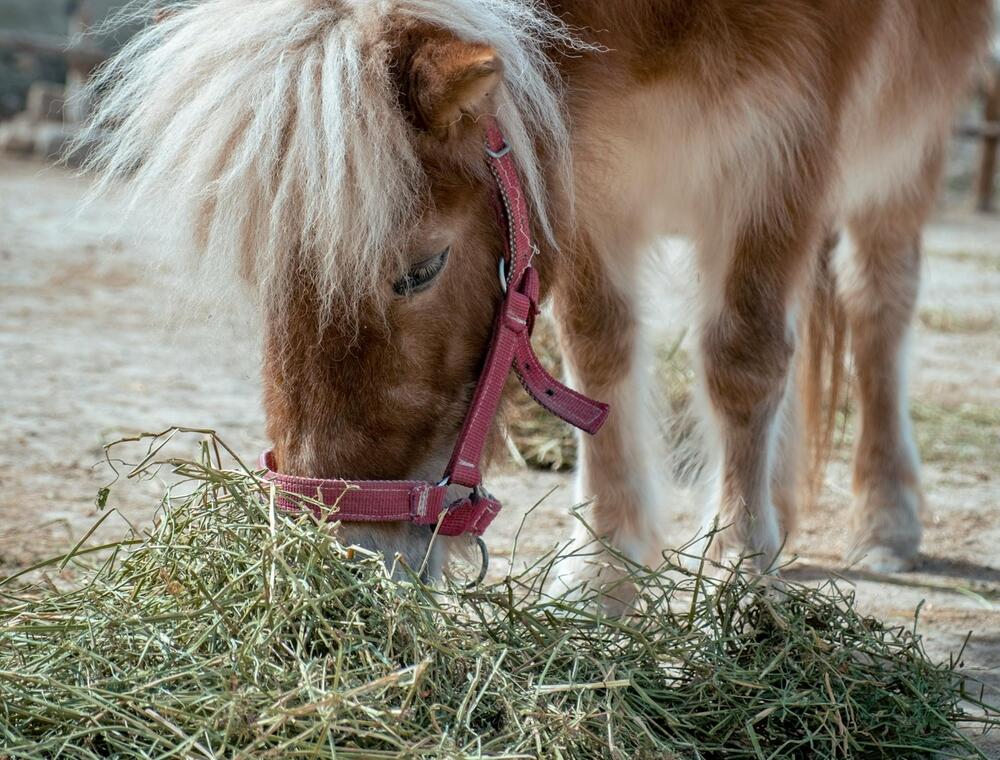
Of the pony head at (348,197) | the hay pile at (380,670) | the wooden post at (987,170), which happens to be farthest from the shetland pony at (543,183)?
the wooden post at (987,170)

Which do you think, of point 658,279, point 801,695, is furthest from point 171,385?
point 801,695

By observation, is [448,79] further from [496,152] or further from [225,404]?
[225,404]

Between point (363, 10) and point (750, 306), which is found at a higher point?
point (363, 10)

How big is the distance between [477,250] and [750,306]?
0.90 m

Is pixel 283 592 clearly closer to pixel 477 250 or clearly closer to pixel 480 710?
pixel 480 710

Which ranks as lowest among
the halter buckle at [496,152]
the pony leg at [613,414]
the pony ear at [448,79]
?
the pony leg at [613,414]

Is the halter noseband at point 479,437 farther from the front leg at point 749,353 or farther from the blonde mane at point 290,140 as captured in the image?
the front leg at point 749,353

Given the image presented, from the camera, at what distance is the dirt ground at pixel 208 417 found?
2.94 metres

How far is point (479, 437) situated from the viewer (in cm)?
211

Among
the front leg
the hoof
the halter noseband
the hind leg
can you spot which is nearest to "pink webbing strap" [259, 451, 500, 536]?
the halter noseband

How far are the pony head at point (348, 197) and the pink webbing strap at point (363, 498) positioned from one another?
1.2 inches

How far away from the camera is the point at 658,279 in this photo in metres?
3.30

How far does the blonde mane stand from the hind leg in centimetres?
200

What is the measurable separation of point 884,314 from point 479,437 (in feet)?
6.92
